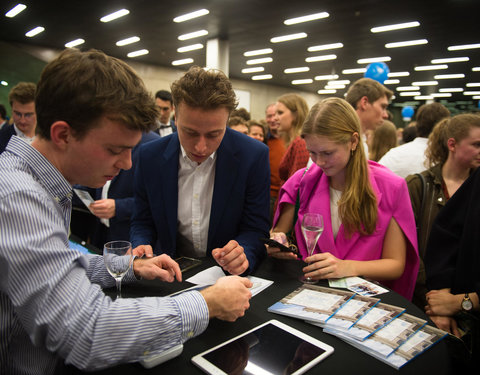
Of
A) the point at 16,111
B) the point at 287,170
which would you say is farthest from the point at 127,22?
the point at 287,170

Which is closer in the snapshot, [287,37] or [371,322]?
[371,322]

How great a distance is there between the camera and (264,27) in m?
8.98

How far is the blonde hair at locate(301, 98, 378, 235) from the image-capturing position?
1.87m

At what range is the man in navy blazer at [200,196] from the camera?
1910 mm

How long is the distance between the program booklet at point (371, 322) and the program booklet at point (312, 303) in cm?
8

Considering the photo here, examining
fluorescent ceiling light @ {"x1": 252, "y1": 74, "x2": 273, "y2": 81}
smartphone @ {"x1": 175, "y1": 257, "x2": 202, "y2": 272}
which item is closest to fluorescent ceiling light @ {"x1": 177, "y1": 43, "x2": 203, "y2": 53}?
fluorescent ceiling light @ {"x1": 252, "y1": 74, "x2": 273, "y2": 81}

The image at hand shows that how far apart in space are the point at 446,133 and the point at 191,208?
2164 millimetres

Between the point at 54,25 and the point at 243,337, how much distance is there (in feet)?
34.5

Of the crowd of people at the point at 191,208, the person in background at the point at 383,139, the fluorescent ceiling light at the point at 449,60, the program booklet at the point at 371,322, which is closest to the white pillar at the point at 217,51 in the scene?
the person in background at the point at 383,139

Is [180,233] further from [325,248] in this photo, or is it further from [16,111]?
[16,111]

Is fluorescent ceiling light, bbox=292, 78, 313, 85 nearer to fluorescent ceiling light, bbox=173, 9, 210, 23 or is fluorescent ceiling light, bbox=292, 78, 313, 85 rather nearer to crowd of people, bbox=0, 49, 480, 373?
fluorescent ceiling light, bbox=173, 9, 210, 23

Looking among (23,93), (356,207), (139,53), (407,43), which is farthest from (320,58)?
(356,207)

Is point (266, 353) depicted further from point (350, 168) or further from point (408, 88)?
point (408, 88)

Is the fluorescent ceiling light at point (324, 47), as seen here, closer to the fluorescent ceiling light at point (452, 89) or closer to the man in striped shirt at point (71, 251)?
the fluorescent ceiling light at point (452, 89)
